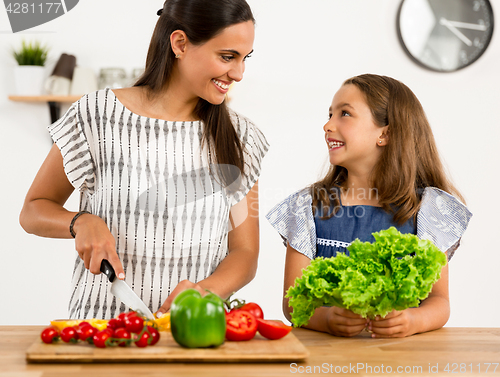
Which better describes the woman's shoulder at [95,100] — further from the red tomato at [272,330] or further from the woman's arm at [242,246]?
the red tomato at [272,330]

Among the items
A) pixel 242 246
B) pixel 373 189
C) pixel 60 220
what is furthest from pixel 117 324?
pixel 373 189

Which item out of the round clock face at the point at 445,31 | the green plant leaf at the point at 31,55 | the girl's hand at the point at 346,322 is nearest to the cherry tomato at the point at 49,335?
the girl's hand at the point at 346,322

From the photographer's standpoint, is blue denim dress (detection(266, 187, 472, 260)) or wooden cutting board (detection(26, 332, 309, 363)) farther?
blue denim dress (detection(266, 187, 472, 260))

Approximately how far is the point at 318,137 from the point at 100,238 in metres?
2.01

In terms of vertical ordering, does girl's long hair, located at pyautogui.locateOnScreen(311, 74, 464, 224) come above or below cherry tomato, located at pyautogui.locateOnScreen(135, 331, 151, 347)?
above

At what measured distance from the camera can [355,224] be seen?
151 centimetres

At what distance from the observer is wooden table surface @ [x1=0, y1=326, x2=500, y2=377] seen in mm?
861

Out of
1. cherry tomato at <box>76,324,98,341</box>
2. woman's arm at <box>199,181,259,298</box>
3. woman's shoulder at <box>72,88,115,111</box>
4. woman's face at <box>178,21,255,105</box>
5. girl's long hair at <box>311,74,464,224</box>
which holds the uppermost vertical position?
woman's face at <box>178,21,255,105</box>

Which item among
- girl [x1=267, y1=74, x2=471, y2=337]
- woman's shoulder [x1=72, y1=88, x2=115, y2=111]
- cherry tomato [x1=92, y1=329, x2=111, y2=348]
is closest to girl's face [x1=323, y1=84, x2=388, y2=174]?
girl [x1=267, y1=74, x2=471, y2=337]

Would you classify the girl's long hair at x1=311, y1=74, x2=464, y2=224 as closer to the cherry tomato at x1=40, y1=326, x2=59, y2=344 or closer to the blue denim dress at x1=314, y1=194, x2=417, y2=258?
the blue denim dress at x1=314, y1=194, x2=417, y2=258

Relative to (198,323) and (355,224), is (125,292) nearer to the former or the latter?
(198,323)

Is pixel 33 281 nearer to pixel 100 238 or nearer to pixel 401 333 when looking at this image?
pixel 100 238

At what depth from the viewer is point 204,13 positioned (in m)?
1.26

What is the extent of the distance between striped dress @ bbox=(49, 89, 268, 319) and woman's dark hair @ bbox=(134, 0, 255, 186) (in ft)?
0.25
